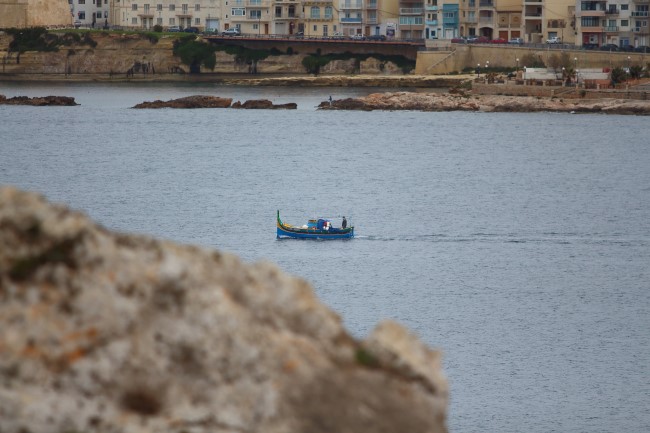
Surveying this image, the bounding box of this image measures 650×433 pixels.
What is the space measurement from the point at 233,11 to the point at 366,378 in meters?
155

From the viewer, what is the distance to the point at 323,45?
149 meters

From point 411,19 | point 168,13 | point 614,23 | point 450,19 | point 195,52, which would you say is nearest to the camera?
point 614,23

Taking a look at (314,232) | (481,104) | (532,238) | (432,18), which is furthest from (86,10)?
(314,232)

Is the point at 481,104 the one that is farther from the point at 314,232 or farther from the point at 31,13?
the point at 31,13

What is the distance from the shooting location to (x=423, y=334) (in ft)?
118

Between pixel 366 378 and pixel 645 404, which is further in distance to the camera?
pixel 645 404

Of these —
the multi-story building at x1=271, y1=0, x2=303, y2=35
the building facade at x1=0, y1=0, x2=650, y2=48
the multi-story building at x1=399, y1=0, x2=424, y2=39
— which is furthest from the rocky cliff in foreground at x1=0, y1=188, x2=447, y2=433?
the multi-story building at x1=271, y1=0, x2=303, y2=35

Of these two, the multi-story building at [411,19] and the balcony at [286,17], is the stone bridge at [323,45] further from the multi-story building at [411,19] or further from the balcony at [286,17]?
the balcony at [286,17]

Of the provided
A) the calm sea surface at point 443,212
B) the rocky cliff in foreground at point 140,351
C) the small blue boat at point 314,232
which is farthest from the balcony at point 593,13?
the rocky cliff in foreground at point 140,351

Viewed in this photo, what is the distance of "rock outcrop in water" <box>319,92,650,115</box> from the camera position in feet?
357

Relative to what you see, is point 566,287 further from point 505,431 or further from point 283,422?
point 283,422

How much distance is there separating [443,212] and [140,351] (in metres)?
55.7

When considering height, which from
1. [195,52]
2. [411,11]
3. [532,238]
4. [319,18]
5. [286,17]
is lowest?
[532,238]

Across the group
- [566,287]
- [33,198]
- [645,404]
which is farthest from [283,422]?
[566,287]
